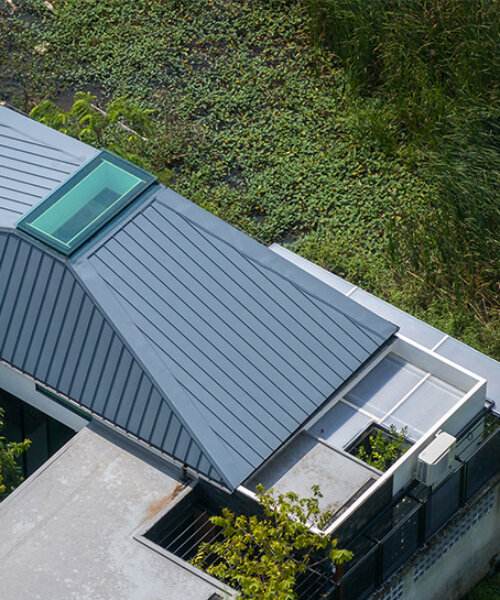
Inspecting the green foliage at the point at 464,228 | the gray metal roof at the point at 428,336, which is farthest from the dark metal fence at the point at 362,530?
the green foliage at the point at 464,228

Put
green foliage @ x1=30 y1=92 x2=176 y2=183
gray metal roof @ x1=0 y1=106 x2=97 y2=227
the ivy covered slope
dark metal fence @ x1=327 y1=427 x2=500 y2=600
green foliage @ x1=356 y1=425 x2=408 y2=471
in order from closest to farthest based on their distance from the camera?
dark metal fence @ x1=327 y1=427 x2=500 y2=600 → green foliage @ x1=356 y1=425 x2=408 y2=471 → gray metal roof @ x1=0 y1=106 x2=97 y2=227 → the ivy covered slope → green foliage @ x1=30 y1=92 x2=176 y2=183

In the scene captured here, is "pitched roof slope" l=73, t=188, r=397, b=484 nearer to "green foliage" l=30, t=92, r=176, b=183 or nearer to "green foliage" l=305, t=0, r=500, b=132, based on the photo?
"green foliage" l=30, t=92, r=176, b=183

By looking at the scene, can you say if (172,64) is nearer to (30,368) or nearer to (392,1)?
(392,1)

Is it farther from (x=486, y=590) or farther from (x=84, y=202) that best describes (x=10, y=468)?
(x=486, y=590)

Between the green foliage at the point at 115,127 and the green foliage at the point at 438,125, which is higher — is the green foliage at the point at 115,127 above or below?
below

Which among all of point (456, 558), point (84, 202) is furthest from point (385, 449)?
point (84, 202)

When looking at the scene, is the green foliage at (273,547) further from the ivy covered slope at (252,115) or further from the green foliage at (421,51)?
the green foliage at (421,51)

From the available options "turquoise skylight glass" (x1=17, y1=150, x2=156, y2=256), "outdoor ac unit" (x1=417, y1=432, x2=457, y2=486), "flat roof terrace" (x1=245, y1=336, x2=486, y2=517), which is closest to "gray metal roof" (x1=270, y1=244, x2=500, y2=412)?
"flat roof terrace" (x1=245, y1=336, x2=486, y2=517)
